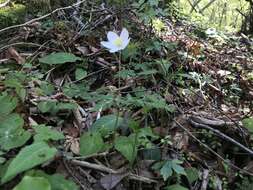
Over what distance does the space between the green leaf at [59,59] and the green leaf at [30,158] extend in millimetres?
1026

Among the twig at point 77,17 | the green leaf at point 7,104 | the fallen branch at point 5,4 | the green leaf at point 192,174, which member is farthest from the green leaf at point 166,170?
the fallen branch at point 5,4

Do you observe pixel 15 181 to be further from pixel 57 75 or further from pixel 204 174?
pixel 57 75

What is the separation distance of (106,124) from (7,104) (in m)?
0.48

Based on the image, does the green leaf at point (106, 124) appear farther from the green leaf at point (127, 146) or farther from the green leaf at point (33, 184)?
the green leaf at point (33, 184)

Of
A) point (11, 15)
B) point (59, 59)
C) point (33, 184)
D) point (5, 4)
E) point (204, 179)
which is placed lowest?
point (204, 179)

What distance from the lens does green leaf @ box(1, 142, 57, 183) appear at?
4.71 ft

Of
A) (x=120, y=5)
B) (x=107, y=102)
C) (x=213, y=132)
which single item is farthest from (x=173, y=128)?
(x=120, y=5)

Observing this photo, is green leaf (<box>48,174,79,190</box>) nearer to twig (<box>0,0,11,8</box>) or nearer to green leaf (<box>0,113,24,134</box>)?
green leaf (<box>0,113,24,134</box>)

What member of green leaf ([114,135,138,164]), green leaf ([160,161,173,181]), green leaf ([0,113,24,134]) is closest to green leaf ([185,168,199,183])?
green leaf ([160,161,173,181])

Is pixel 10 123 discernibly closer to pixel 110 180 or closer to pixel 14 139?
pixel 14 139

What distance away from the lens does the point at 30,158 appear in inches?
58.4

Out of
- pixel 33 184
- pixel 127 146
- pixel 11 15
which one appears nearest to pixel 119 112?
pixel 127 146

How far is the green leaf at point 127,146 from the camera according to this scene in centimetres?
178

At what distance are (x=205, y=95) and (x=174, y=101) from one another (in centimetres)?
33
